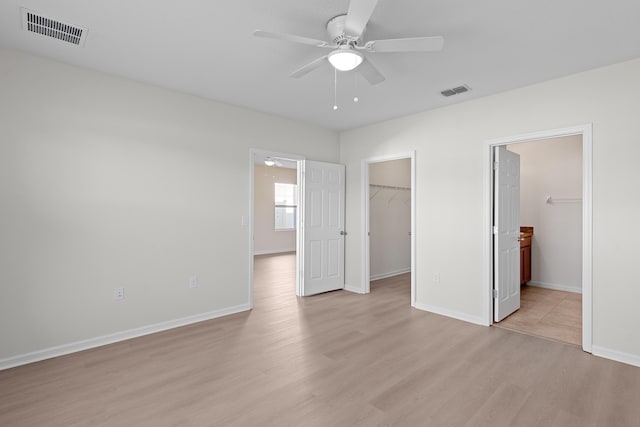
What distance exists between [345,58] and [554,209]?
16.1 ft

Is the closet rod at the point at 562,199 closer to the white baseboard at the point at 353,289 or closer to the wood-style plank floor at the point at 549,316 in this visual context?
the wood-style plank floor at the point at 549,316

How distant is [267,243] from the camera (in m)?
9.77

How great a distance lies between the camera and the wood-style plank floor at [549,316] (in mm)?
3393

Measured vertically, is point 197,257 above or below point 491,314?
above

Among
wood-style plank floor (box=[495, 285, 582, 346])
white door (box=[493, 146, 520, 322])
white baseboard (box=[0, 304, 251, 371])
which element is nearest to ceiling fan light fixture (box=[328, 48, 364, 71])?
white door (box=[493, 146, 520, 322])

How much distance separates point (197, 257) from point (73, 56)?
227 centimetres

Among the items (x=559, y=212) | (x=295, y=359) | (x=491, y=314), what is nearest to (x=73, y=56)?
(x=295, y=359)

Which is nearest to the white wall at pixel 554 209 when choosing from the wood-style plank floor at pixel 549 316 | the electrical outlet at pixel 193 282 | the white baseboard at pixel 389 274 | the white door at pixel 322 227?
the wood-style plank floor at pixel 549 316

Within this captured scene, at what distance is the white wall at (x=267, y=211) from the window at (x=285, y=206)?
0.43 feet

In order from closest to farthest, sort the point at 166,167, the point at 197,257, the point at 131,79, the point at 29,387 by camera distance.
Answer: the point at 29,387, the point at 131,79, the point at 166,167, the point at 197,257

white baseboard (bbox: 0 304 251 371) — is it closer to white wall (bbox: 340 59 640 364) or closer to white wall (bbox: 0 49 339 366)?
white wall (bbox: 0 49 339 366)

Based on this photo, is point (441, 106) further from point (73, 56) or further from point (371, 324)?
point (73, 56)

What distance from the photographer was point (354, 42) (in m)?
2.16

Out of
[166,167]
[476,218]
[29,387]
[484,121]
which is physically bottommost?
[29,387]
